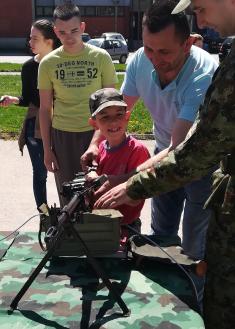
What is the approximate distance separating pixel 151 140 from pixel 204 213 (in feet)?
14.9

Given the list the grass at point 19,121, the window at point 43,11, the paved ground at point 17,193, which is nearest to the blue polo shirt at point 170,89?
the paved ground at point 17,193

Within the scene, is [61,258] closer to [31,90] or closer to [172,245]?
[172,245]

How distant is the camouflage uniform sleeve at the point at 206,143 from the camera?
152 centimetres

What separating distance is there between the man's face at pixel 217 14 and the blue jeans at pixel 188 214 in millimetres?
1147

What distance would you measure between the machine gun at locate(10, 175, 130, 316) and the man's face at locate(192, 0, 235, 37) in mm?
686

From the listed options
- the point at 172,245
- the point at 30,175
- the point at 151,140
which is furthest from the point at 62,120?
the point at 151,140

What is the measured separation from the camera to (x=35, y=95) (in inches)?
156

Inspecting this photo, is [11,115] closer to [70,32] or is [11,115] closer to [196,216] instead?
[70,32]

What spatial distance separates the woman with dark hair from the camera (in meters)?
3.81

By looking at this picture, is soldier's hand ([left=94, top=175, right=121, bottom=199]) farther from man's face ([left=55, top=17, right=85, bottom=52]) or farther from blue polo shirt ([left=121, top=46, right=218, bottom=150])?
man's face ([left=55, top=17, right=85, bottom=52])

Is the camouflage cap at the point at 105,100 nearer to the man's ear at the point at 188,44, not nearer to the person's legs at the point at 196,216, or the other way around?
the man's ear at the point at 188,44

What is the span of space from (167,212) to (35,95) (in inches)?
61.2

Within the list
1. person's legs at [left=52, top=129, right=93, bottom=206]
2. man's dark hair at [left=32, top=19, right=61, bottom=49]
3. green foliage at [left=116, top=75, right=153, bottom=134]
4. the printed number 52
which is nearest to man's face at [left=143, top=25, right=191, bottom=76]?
the printed number 52

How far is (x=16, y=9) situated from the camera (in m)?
38.0
